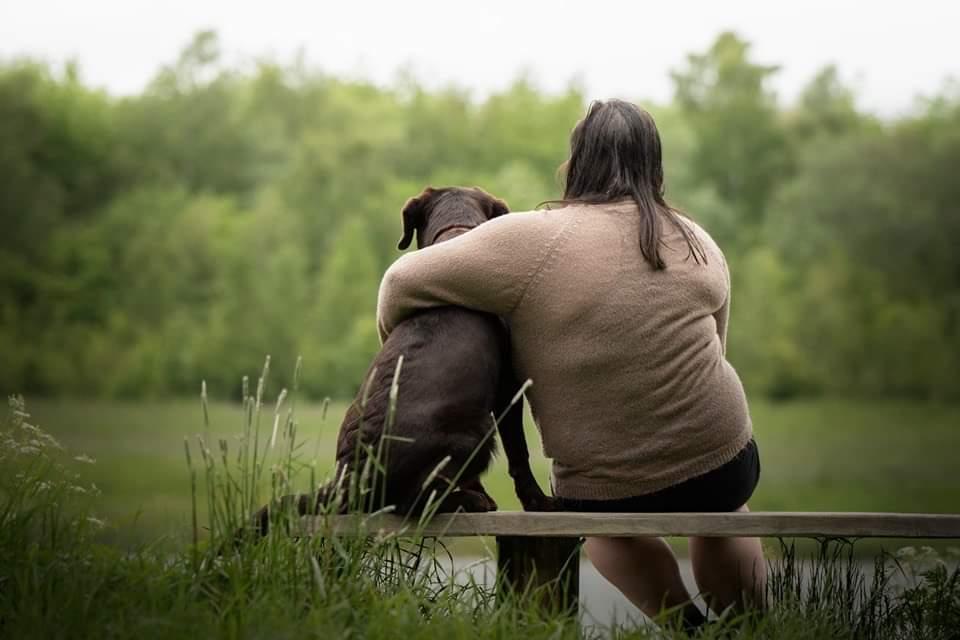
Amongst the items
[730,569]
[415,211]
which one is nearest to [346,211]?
[415,211]

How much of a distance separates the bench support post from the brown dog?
0.48 feet

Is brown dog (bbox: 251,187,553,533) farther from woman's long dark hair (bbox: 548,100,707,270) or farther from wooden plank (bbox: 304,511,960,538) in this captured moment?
woman's long dark hair (bbox: 548,100,707,270)

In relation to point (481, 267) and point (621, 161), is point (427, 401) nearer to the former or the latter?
point (481, 267)

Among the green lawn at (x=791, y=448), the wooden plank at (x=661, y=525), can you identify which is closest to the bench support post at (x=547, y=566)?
the wooden plank at (x=661, y=525)

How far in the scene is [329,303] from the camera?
27844mm

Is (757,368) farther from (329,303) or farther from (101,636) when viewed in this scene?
(101,636)

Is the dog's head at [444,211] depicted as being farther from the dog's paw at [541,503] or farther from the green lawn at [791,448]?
the green lawn at [791,448]

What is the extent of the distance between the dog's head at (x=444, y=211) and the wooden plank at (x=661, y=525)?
3.07ft

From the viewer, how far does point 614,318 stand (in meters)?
3.15

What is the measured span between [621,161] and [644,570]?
46.2 inches

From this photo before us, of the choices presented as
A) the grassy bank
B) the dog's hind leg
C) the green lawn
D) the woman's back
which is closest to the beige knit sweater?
the woman's back

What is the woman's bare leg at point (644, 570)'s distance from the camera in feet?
11.5

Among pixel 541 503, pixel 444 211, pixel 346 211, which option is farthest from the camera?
pixel 346 211

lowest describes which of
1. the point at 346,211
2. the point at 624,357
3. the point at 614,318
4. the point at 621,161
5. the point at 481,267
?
the point at 346,211
